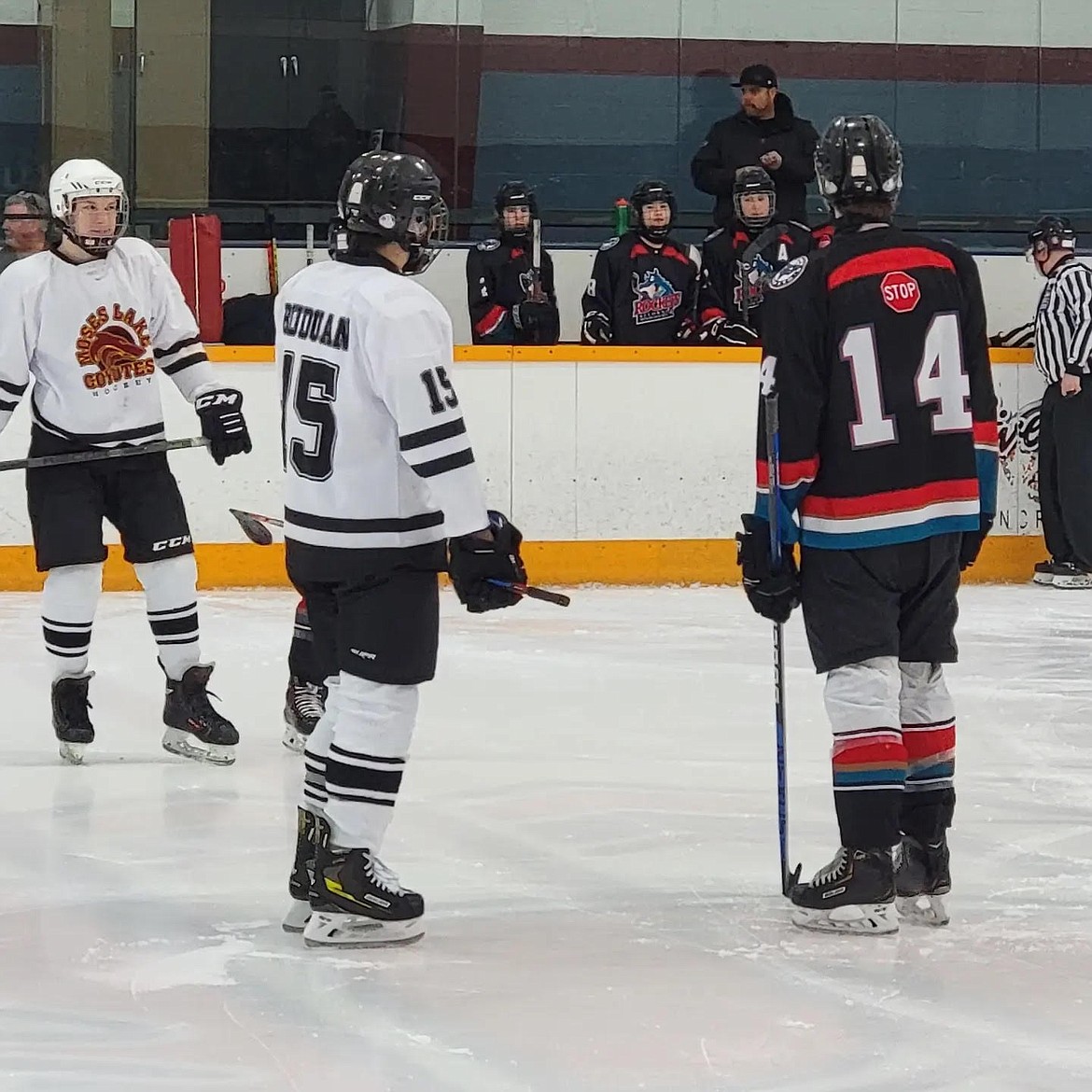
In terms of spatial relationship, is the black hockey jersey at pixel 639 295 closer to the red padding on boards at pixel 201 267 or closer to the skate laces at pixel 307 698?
the red padding on boards at pixel 201 267

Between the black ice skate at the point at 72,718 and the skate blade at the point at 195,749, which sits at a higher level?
the black ice skate at the point at 72,718

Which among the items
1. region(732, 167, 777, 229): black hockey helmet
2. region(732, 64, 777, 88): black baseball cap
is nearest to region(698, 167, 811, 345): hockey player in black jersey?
region(732, 167, 777, 229): black hockey helmet

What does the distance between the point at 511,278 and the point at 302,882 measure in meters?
4.98

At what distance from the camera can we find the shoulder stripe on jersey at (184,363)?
419cm

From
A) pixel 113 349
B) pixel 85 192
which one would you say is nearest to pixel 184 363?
pixel 113 349

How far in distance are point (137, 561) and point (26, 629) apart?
6.04 feet

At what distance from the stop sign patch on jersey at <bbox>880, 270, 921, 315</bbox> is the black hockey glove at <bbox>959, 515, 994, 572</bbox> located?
329 millimetres

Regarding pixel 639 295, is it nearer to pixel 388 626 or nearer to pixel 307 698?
pixel 307 698

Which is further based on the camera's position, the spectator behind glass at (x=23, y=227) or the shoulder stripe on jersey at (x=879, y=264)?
the spectator behind glass at (x=23, y=227)

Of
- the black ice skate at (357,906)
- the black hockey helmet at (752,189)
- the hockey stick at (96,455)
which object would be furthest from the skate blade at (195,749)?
the black hockey helmet at (752,189)

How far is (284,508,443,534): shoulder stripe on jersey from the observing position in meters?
2.73

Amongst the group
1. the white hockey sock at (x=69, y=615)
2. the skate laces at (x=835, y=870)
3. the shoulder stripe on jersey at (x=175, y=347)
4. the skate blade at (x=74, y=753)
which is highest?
the shoulder stripe on jersey at (x=175, y=347)

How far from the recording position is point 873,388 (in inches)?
110

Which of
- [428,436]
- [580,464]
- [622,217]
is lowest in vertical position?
[580,464]
